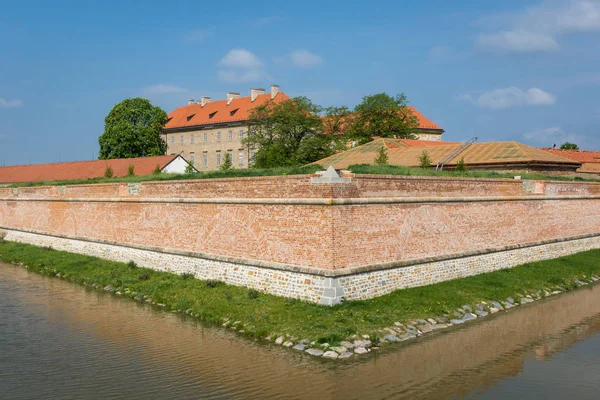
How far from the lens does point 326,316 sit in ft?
41.4

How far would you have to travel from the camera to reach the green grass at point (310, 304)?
12617 mm

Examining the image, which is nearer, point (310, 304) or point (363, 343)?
point (363, 343)

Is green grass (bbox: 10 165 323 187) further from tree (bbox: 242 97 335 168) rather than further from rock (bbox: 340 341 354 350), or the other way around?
tree (bbox: 242 97 335 168)

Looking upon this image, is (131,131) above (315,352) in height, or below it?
above

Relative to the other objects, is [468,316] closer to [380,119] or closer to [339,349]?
[339,349]

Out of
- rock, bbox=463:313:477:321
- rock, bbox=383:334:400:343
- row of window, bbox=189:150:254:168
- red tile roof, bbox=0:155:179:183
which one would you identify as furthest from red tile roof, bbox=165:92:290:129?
rock, bbox=383:334:400:343

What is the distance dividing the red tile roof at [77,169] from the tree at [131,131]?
6.65 metres

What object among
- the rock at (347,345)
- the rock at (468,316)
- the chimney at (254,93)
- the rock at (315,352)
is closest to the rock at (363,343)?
the rock at (347,345)

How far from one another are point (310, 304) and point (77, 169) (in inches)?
1621

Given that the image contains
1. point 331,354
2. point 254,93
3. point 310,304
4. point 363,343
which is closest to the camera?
point 331,354

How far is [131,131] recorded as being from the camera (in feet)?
189

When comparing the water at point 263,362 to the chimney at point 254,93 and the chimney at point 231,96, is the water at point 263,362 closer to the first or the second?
the chimney at point 254,93

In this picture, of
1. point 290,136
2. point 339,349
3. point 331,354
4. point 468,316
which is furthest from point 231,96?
point 331,354

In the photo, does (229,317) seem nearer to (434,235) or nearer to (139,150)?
(434,235)
